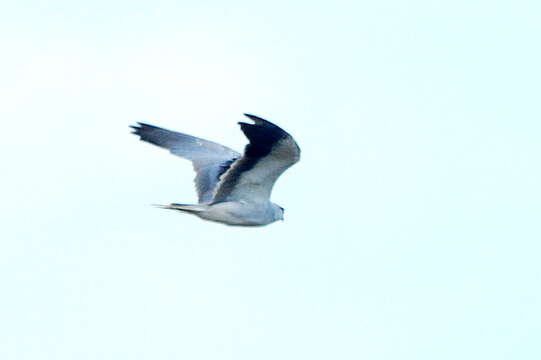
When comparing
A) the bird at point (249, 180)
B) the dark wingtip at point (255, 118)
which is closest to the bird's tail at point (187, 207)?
the bird at point (249, 180)

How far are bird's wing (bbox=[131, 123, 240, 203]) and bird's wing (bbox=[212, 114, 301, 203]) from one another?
782 mm

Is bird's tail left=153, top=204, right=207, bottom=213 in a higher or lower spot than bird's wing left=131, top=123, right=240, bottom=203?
lower

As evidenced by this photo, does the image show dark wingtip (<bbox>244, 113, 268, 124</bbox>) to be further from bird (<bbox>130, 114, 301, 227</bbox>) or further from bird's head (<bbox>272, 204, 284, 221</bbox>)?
bird's head (<bbox>272, 204, 284, 221</bbox>)

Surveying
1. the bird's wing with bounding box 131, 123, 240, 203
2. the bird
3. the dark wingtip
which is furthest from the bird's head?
the dark wingtip

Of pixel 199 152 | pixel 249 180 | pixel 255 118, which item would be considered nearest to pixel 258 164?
pixel 249 180

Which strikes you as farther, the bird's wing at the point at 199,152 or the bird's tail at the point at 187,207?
the bird's wing at the point at 199,152

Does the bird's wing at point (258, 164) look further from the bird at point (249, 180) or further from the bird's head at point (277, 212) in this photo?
the bird's head at point (277, 212)

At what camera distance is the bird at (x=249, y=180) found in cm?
Result: 1966

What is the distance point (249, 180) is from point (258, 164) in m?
0.49

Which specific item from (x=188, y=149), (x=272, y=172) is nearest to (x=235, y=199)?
(x=272, y=172)

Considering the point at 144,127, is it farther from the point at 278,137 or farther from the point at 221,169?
the point at 278,137

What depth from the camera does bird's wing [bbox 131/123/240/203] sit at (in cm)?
2233

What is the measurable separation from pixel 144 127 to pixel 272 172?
497 centimetres

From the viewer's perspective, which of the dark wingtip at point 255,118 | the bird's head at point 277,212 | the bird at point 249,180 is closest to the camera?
the dark wingtip at point 255,118
